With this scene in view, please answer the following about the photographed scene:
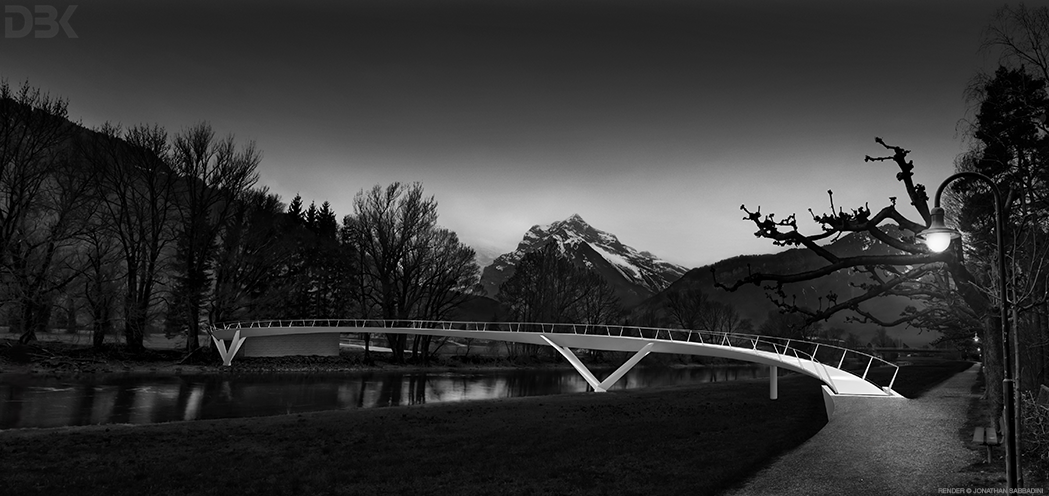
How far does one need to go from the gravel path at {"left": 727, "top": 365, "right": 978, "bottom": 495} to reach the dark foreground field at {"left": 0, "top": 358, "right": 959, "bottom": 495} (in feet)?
2.67

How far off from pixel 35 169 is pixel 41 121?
322cm

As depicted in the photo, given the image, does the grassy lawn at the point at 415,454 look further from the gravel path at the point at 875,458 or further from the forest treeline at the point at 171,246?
the forest treeline at the point at 171,246

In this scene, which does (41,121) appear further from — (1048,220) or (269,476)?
(1048,220)

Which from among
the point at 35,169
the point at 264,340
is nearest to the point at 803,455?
the point at 35,169

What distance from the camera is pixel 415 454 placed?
14508mm

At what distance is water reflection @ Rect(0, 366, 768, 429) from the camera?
24500mm

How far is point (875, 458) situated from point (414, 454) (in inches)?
391

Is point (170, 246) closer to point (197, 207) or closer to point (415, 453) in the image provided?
point (197, 207)

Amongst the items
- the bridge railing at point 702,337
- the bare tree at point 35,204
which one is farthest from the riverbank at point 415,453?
the bare tree at point 35,204

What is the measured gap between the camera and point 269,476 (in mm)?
12117

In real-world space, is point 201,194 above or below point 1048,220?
above

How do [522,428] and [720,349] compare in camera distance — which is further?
[720,349]

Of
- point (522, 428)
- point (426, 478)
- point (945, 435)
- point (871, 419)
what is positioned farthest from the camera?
point (522, 428)

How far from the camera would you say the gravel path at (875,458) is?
10258mm
